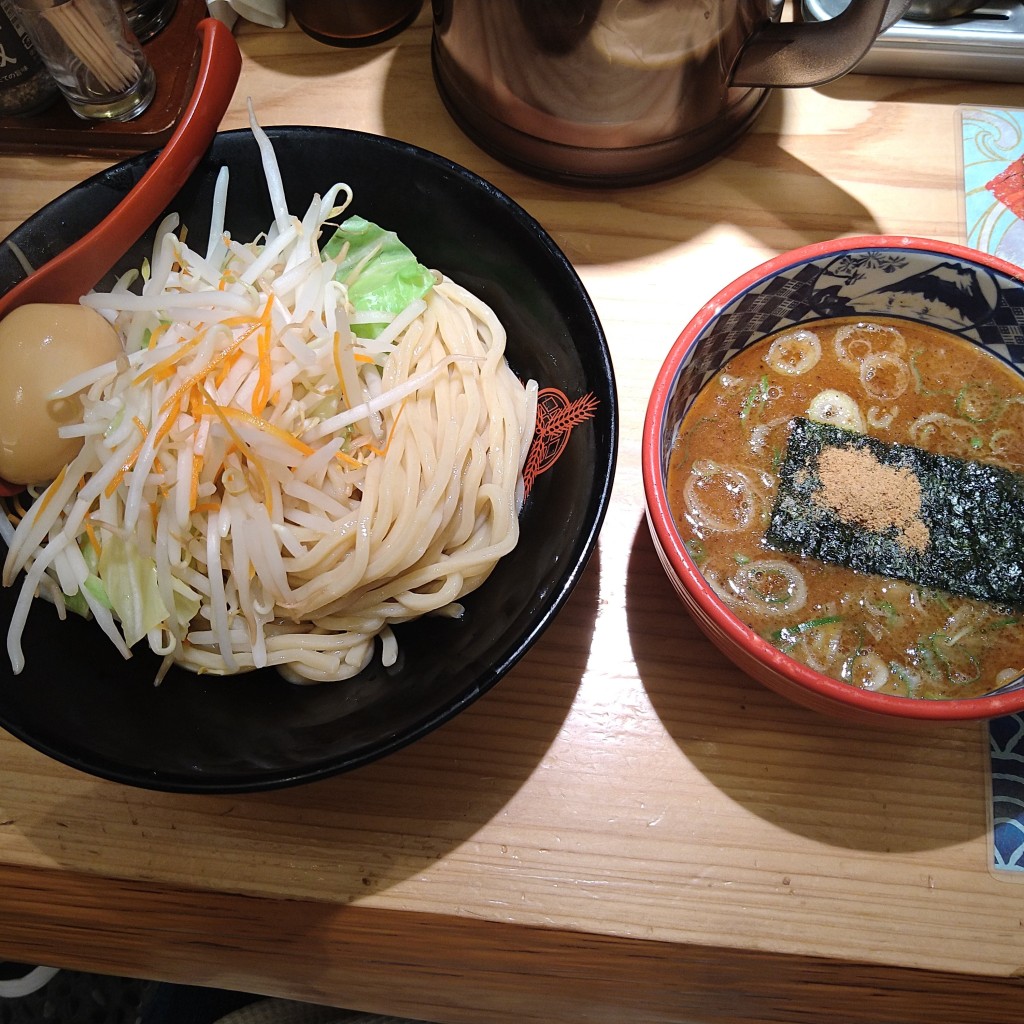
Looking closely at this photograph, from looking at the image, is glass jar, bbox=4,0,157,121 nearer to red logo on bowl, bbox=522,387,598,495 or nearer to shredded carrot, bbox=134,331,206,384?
shredded carrot, bbox=134,331,206,384

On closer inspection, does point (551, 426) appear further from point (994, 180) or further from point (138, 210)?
point (994, 180)

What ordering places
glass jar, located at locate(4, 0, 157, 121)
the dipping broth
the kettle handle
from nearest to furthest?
the dipping broth
the kettle handle
glass jar, located at locate(4, 0, 157, 121)

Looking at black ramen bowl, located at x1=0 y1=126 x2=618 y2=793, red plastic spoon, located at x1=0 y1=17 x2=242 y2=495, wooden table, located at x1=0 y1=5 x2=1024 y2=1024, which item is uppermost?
red plastic spoon, located at x1=0 y1=17 x2=242 y2=495

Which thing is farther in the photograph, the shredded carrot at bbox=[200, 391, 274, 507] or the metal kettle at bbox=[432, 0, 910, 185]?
the metal kettle at bbox=[432, 0, 910, 185]

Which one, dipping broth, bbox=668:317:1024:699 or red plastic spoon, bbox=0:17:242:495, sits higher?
red plastic spoon, bbox=0:17:242:495

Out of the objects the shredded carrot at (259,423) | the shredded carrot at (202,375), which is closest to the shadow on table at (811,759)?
the shredded carrot at (259,423)

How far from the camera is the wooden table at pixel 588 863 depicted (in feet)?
2.91

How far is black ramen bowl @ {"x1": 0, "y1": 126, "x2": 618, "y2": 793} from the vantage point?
0.80 metres

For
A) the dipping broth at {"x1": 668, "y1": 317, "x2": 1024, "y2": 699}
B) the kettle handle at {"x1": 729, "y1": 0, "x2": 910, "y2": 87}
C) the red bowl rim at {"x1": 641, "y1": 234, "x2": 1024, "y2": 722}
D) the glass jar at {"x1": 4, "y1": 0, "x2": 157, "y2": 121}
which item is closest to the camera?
the red bowl rim at {"x1": 641, "y1": 234, "x2": 1024, "y2": 722}

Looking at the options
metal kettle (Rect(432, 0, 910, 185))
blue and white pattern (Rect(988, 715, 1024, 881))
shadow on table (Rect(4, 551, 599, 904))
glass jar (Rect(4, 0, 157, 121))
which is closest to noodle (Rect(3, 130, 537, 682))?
shadow on table (Rect(4, 551, 599, 904))

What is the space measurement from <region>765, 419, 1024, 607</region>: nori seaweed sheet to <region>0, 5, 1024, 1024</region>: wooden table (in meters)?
0.19

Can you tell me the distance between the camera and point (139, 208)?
100 cm

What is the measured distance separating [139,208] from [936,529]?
0.98 m

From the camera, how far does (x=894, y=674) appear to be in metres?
0.83
